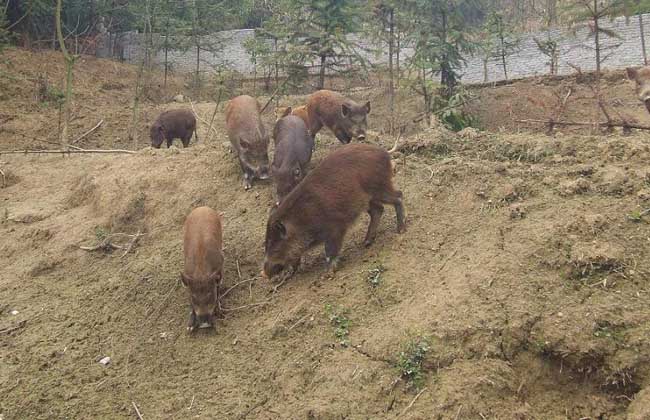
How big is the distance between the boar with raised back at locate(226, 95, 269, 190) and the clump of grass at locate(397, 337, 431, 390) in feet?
14.6

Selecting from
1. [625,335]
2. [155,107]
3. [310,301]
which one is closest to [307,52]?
[155,107]

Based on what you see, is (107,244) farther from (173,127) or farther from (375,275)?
(173,127)

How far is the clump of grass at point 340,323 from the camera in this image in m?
5.58

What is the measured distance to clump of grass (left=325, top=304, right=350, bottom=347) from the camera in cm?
558

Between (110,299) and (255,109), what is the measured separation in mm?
4320

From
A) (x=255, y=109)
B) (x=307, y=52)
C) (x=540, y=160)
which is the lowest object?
(x=540, y=160)

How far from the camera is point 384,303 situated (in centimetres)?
582

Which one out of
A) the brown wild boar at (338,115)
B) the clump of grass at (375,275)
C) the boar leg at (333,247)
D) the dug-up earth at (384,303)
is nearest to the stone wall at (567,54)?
the brown wild boar at (338,115)

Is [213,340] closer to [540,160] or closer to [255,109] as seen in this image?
[540,160]

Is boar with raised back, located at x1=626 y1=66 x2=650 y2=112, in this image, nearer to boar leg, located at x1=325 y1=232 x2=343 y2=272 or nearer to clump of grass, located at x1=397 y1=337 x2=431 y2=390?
boar leg, located at x1=325 y1=232 x2=343 y2=272

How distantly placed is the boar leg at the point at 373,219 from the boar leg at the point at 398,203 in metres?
0.12

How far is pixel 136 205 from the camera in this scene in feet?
29.2

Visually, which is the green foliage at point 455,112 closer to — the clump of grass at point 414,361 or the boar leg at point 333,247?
the boar leg at point 333,247

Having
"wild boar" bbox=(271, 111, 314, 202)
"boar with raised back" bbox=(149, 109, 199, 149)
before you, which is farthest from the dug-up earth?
"boar with raised back" bbox=(149, 109, 199, 149)
